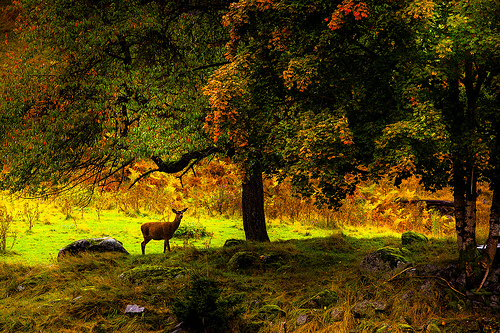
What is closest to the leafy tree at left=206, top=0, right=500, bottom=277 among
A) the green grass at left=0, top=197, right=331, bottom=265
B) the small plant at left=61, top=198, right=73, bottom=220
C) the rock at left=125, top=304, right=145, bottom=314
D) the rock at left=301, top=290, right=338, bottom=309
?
the rock at left=301, top=290, right=338, bottom=309

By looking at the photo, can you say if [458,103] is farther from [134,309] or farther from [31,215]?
[31,215]

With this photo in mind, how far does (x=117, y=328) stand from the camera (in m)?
8.11

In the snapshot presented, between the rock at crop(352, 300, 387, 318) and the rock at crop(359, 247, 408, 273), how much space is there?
1399 mm

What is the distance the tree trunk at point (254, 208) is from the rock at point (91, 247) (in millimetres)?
3397

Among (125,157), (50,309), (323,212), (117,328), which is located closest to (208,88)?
(125,157)

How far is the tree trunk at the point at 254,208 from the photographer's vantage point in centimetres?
1316

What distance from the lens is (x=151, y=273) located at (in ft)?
33.3

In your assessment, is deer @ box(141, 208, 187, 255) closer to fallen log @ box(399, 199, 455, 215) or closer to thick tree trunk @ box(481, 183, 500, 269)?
thick tree trunk @ box(481, 183, 500, 269)

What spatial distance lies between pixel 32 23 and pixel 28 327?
22.3ft

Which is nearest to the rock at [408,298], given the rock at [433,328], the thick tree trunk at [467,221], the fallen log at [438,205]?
the rock at [433,328]

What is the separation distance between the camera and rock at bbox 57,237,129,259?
12.3 meters

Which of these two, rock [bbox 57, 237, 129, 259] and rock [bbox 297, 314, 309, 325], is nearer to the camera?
rock [bbox 297, 314, 309, 325]

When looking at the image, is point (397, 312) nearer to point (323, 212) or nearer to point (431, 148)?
point (431, 148)

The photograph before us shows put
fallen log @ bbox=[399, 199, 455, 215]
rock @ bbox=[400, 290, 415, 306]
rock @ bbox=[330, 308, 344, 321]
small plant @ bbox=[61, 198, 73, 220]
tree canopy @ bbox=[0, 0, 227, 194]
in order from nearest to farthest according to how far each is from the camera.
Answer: rock @ bbox=[330, 308, 344, 321]
rock @ bbox=[400, 290, 415, 306]
tree canopy @ bbox=[0, 0, 227, 194]
small plant @ bbox=[61, 198, 73, 220]
fallen log @ bbox=[399, 199, 455, 215]
